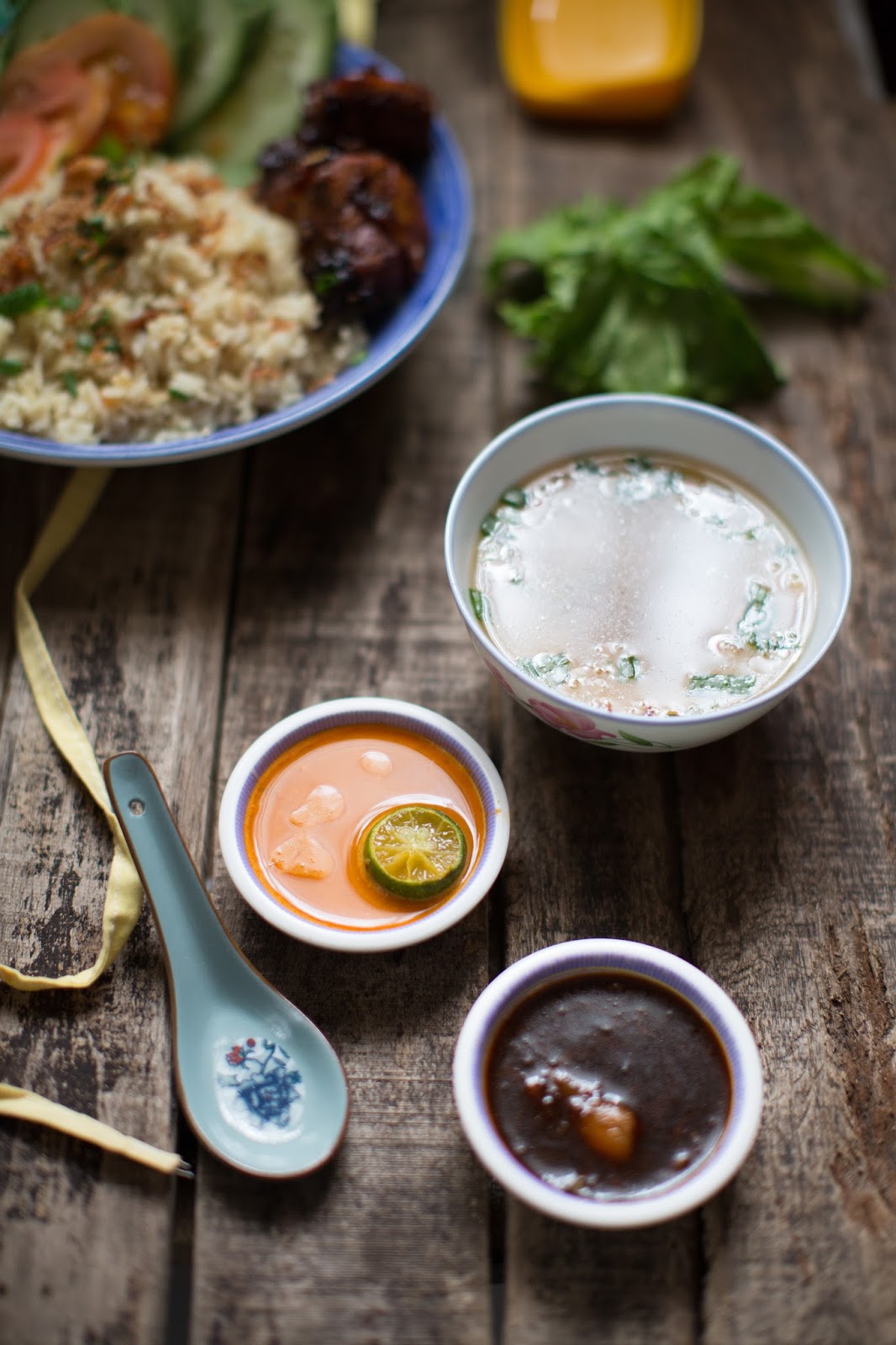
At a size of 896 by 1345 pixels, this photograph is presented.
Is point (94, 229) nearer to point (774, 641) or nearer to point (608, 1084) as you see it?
point (774, 641)

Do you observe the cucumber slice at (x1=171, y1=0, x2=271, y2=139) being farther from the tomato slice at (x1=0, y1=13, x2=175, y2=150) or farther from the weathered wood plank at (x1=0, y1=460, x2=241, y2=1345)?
the weathered wood plank at (x1=0, y1=460, x2=241, y2=1345)

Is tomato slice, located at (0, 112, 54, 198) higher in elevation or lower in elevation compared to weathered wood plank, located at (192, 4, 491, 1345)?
higher

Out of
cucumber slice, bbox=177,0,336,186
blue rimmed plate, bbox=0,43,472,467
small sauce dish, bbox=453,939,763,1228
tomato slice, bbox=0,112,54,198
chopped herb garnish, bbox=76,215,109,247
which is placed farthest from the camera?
cucumber slice, bbox=177,0,336,186

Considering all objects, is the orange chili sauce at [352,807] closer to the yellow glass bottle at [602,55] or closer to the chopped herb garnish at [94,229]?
the chopped herb garnish at [94,229]

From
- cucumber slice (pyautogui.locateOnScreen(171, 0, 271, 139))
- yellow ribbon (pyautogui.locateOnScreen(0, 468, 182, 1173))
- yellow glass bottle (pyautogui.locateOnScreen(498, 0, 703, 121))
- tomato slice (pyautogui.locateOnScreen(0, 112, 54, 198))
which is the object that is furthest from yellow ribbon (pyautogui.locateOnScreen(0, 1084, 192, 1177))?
yellow glass bottle (pyautogui.locateOnScreen(498, 0, 703, 121))

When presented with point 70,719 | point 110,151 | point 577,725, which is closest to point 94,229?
point 110,151

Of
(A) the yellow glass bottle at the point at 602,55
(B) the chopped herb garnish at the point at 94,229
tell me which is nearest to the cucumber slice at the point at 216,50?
(B) the chopped herb garnish at the point at 94,229
